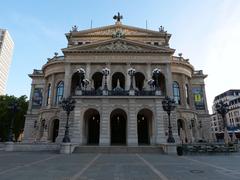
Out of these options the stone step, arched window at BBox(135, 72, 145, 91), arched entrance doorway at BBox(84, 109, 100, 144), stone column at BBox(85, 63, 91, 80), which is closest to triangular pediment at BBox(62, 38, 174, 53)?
stone column at BBox(85, 63, 91, 80)

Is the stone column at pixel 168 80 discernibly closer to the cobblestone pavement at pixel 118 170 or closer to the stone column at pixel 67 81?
the stone column at pixel 67 81

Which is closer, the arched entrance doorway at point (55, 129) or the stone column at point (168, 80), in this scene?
the stone column at point (168, 80)

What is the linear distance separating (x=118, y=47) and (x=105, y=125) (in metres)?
15.7

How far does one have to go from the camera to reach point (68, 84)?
3450 cm

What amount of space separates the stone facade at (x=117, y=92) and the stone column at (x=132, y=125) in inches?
5.2

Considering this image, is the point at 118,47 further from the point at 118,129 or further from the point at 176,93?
the point at 118,129

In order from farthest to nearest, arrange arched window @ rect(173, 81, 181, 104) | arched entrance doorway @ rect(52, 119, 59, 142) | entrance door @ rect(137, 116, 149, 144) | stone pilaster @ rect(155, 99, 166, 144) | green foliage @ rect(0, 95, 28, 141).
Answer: green foliage @ rect(0, 95, 28, 141) → arched window @ rect(173, 81, 181, 104) → arched entrance doorway @ rect(52, 119, 59, 142) → entrance door @ rect(137, 116, 149, 144) → stone pilaster @ rect(155, 99, 166, 144)

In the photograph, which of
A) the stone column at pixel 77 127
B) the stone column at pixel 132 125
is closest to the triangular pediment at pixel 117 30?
the stone column at pixel 132 125

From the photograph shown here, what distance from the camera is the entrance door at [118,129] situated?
32594 millimetres

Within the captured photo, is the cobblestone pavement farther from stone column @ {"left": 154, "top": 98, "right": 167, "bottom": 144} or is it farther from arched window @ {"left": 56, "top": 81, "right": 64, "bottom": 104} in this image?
arched window @ {"left": 56, "top": 81, "right": 64, "bottom": 104}

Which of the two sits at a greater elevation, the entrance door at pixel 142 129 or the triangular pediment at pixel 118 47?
the triangular pediment at pixel 118 47

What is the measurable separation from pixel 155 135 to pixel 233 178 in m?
19.5

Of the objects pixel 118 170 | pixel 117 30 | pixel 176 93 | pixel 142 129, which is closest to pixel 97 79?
pixel 117 30

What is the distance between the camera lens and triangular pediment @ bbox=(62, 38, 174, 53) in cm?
3550
